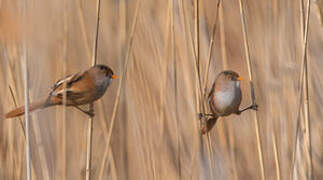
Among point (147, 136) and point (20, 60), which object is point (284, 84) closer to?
point (147, 136)

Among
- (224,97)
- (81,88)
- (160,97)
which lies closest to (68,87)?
(81,88)

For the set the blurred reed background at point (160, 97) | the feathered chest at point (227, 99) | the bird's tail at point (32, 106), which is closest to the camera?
the bird's tail at point (32, 106)

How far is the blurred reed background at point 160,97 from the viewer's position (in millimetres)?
2080

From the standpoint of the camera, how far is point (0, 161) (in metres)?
2.18

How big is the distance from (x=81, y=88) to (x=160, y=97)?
470 millimetres

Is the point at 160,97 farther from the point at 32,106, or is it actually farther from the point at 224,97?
the point at 32,106

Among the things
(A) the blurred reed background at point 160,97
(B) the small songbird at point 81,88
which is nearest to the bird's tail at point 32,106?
(B) the small songbird at point 81,88

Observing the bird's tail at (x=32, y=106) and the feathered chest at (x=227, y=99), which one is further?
the feathered chest at (x=227, y=99)

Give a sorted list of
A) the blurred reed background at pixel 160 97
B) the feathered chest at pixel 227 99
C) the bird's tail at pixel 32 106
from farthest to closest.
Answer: the blurred reed background at pixel 160 97 → the feathered chest at pixel 227 99 → the bird's tail at pixel 32 106

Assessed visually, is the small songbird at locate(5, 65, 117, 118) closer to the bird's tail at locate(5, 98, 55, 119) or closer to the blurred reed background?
the bird's tail at locate(5, 98, 55, 119)

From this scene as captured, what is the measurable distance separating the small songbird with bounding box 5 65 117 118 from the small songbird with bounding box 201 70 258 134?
444 millimetres

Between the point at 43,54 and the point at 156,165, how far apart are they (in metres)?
1.48

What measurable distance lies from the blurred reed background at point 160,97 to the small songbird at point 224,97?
0.28 ft

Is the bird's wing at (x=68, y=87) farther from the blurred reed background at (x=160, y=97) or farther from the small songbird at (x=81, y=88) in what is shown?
the blurred reed background at (x=160, y=97)
